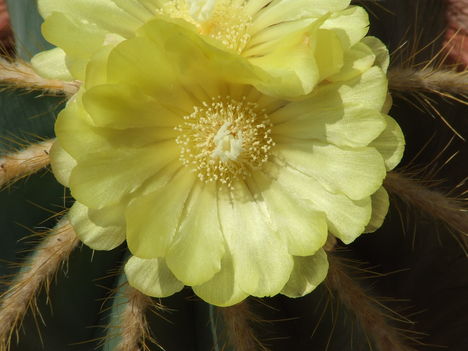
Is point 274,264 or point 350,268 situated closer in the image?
point 274,264

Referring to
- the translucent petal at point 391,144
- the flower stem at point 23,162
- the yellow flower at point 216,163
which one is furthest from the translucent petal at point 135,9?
the translucent petal at point 391,144

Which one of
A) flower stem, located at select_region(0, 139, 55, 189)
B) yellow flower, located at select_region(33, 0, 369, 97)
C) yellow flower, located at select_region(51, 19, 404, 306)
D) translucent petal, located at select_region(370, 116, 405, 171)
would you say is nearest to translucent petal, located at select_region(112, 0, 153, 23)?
yellow flower, located at select_region(33, 0, 369, 97)

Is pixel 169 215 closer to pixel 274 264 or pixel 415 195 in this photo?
pixel 274 264

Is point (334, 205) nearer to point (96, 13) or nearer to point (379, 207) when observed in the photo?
point (379, 207)

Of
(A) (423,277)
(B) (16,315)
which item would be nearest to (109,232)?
(B) (16,315)

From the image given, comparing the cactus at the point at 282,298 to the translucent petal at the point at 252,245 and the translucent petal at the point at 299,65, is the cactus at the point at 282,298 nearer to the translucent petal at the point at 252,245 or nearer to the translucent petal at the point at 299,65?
the translucent petal at the point at 252,245

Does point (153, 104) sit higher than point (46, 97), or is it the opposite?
point (153, 104)

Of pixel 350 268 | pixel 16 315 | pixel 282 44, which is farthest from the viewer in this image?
pixel 350 268
